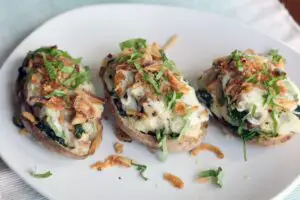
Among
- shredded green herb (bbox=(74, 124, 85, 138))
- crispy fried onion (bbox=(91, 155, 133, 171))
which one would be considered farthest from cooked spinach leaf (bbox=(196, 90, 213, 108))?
shredded green herb (bbox=(74, 124, 85, 138))

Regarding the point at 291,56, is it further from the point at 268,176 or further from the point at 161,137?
the point at 161,137

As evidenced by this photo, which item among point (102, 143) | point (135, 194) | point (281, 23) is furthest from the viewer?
point (281, 23)

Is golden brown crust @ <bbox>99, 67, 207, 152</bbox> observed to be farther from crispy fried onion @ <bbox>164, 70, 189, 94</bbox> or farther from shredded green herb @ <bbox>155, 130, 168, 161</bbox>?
crispy fried onion @ <bbox>164, 70, 189, 94</bbox>

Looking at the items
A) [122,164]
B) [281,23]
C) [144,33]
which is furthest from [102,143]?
[281,23]

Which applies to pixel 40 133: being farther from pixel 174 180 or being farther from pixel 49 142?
pixel 174 180

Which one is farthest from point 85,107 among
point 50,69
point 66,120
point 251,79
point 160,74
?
point 251,79

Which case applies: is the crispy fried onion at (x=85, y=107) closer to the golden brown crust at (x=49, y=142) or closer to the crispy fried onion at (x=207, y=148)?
the golden brown crust at (x=49, y=142)

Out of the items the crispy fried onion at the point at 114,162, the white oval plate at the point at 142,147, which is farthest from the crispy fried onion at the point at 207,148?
the crispy fried onion at the point at 114,162
